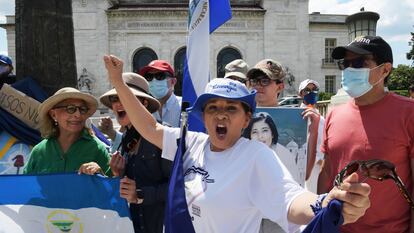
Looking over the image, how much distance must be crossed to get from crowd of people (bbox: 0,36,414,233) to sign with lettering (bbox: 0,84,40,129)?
69 centimetres

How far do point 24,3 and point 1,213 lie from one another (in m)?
2.11

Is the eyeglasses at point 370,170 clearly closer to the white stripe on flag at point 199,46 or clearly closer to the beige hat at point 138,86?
the white stripe on flag at point 199,46

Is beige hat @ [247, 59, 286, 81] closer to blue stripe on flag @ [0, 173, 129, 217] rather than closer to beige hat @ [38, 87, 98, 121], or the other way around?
beige hat @ [38, 87, 98, 121]

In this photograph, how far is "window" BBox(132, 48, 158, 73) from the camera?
38.4 m

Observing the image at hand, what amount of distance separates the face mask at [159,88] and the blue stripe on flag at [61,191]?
2252mm

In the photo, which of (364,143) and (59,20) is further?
(59,20)

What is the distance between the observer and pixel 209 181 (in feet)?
7.04

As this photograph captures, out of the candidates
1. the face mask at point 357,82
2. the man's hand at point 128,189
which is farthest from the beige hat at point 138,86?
the face mask at point 357,82

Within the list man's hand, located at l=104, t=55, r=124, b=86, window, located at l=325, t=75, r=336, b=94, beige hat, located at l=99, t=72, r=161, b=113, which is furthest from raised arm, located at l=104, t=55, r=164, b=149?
window, located at l=325, t=75, r=336, b=94

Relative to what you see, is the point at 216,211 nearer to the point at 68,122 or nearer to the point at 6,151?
the point at 68,122

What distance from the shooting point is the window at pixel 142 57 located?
126 feet

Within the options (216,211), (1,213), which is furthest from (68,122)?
(216,211)

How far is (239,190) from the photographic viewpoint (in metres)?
2.06

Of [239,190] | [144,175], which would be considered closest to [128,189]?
[144,175]
